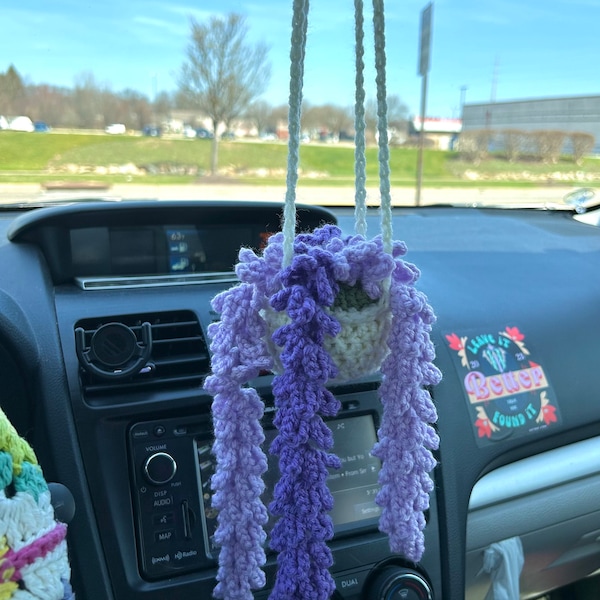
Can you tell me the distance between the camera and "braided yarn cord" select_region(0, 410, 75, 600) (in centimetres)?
78

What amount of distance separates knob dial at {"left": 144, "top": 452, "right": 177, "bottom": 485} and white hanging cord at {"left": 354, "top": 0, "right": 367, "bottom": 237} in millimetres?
965

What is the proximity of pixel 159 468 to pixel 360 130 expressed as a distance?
1054mm

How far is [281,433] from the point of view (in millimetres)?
778

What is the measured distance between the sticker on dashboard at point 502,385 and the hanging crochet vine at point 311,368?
48.6 inches

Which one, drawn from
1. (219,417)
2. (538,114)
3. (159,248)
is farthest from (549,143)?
(219,417)

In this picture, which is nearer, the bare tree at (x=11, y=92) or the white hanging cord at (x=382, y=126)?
the white hanging cord at (x=382, y=126)

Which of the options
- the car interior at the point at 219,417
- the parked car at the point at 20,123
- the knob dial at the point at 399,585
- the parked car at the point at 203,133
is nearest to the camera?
the car interior at the point at 219,417

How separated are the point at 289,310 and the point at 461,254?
208cm

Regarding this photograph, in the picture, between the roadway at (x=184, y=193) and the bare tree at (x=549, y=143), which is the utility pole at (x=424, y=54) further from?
the bare tree at (x=549, y=143)

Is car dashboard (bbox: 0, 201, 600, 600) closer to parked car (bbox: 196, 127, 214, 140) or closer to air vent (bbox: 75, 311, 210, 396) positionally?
air vent (bbox: 75, 311, 210, 396)

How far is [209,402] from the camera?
1.72 metres

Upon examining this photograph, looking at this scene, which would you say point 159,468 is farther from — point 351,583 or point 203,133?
point 203,133

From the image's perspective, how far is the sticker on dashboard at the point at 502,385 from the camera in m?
2.10

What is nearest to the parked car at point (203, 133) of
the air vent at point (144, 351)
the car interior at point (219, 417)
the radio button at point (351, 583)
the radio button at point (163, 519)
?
the car interior at point (219, 417)
